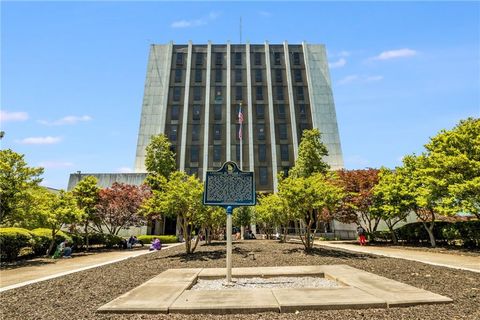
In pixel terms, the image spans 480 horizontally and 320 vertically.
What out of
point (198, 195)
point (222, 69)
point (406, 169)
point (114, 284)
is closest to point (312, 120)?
point (222, 69)

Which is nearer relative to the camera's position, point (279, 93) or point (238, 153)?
point (238, 153)

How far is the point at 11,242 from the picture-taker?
16.6m

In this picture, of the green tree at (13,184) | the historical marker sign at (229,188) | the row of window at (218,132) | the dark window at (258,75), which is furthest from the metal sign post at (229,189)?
the dark window at (258,75)

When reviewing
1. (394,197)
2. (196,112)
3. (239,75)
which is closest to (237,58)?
(239,75)

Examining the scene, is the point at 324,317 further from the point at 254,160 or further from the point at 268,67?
the point at 268,67

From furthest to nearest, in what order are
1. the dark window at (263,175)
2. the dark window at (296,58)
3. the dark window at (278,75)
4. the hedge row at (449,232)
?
1. the dark window at (296,58)
2. the dark window at (278,75)
3. the dark window at (263,175)
4. the hedge row at (449,232)

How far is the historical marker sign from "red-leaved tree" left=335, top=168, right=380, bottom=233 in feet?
69.6

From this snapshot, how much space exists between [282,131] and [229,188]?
149 ft

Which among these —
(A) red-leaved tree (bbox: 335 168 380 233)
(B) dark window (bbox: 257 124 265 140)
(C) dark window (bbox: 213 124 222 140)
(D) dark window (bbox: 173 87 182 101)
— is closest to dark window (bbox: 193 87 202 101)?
(D) dark window (bbox: 173 87 182 101)

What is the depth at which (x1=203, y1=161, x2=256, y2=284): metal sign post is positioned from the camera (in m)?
9.05

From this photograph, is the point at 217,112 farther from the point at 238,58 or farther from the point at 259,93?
the point at 238,58

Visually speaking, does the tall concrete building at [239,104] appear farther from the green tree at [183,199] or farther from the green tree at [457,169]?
the green tree at [183,199]

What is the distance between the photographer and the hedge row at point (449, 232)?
20.0m

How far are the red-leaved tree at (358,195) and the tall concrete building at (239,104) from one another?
66.9 feet
